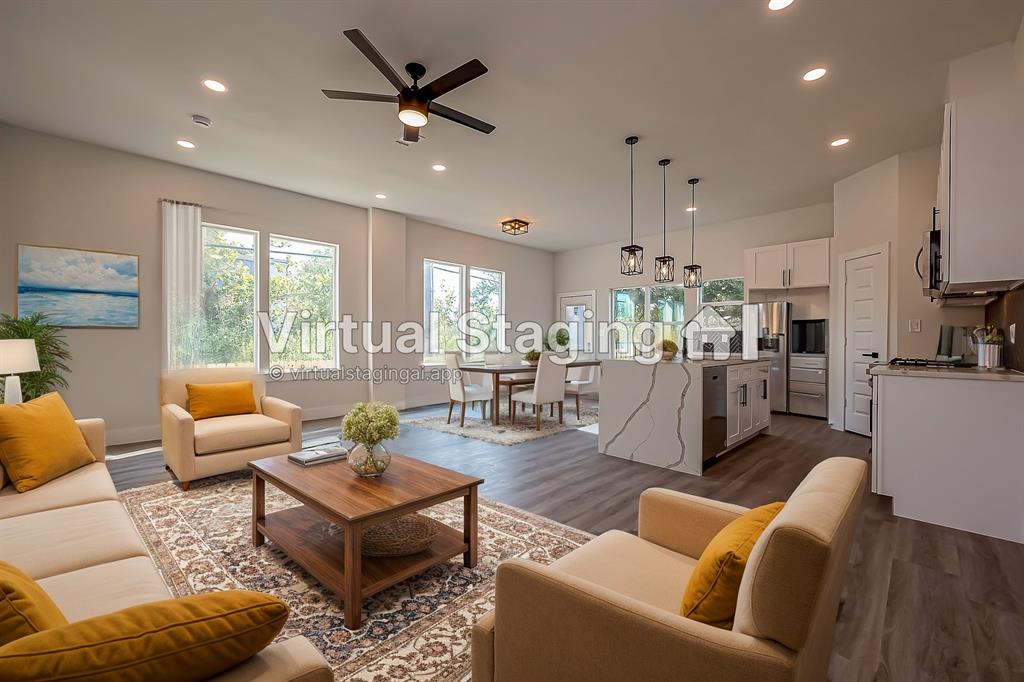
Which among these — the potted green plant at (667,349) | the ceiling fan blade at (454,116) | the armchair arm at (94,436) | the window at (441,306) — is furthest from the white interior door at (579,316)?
the armchair arm at (94,436)

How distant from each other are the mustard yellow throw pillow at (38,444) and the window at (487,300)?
5.67 metres

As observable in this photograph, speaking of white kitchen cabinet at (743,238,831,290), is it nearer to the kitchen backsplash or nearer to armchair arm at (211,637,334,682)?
the kitchen backsplash

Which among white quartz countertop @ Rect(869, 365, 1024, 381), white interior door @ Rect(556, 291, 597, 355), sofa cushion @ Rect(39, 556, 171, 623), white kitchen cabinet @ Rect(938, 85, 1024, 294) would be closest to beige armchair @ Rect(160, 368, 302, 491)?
sofa cushion @ Rect(39, 556, 171, 623)

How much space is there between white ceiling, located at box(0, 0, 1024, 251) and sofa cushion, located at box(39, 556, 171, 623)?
2761mm

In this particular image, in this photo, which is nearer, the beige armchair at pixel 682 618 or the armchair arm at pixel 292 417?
the beige armchair at pixel 682 618

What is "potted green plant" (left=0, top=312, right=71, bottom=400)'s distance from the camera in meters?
3.71

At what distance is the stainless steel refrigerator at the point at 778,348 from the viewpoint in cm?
623

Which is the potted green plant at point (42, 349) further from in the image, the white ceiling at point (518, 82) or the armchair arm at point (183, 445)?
the white ceiling at point (518, 82)

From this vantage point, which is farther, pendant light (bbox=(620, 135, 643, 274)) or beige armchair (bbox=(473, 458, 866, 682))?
pendant light (bbox=(620, 135, 643, 274))

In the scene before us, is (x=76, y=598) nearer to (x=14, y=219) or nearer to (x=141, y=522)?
(x=141, y=522)

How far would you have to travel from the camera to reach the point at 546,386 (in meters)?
5.41

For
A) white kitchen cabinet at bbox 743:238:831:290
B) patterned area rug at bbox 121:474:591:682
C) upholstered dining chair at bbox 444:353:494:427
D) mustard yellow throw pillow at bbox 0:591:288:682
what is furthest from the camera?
white kitchen cabinet at bbox 743:238:831:290

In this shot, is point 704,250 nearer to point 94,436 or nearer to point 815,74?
point 815,74

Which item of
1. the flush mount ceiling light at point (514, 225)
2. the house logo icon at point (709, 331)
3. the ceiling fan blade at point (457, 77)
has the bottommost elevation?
the house logo icon at point (709, 331)
